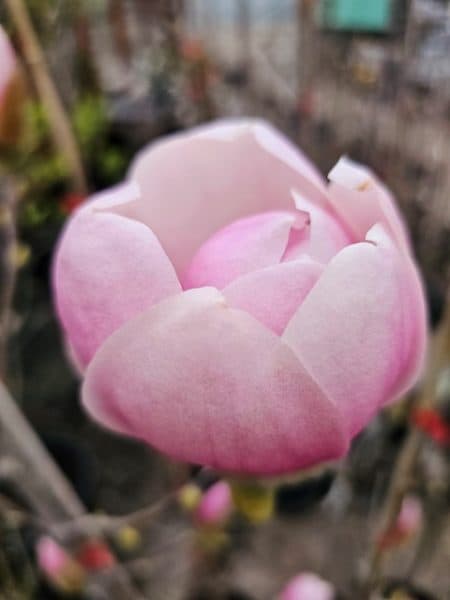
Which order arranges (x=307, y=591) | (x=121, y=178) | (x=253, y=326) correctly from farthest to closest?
(x=121, y=178)
(x=307, y=591)
(x=253, y=326)

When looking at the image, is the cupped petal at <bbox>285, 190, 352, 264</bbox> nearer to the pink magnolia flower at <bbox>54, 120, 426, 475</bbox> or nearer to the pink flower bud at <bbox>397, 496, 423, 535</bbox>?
the pink magnolia flower at <bbox>54, 120, 426, 475</bbox>

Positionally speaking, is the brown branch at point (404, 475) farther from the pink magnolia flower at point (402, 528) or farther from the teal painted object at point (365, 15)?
the teal painted object at point (365, 15)

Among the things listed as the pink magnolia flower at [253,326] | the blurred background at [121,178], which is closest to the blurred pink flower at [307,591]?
the blurred background at [121,178]

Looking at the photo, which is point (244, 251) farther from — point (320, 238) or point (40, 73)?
point (40, 73)

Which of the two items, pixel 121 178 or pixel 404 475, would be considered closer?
pixel 404 475

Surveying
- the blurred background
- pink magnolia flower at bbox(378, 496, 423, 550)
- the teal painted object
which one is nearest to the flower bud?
the blurred background

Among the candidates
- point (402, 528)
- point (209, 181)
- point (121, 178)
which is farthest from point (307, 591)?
point (121, 178)

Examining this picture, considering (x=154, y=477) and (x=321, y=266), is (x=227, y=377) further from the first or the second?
(x=154, y=477)

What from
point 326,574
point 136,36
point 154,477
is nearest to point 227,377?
point 326,574
